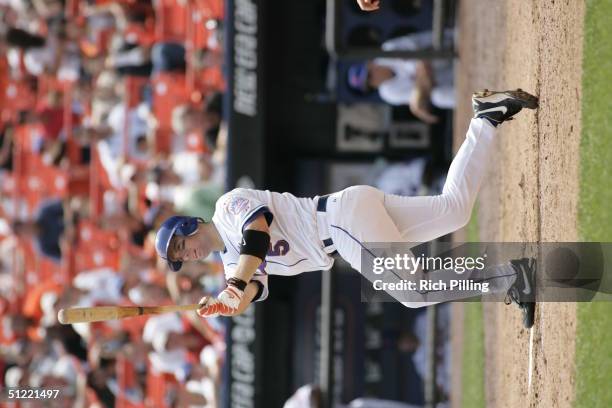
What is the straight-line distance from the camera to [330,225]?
3.29m

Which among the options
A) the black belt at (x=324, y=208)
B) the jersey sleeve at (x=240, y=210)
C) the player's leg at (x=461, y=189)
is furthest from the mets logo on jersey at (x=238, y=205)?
the player's leg at (x=461, y=189)

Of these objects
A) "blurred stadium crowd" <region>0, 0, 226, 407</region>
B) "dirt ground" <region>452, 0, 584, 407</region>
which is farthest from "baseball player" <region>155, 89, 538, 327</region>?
"blurred stadium crowd" <region>0, 0, 226, 407</region>

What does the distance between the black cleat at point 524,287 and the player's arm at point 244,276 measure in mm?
857

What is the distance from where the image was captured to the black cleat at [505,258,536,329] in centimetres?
305

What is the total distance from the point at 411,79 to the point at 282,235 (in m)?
2.87

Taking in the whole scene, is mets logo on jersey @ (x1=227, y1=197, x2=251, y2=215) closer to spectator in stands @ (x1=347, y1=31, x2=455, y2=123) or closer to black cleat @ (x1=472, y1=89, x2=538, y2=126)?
black cleat @ (x1=472, y1=89, x2=538, y2=126)

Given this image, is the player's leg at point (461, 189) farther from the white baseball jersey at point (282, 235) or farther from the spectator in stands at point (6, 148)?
the spectator in stands at point (6, 148)

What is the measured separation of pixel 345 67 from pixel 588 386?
12.8ft

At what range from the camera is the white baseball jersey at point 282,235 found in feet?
10.7

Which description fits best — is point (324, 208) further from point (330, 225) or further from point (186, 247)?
point (186, 247)

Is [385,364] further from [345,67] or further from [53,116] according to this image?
[53,116]

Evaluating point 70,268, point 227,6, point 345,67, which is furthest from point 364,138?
point 70,268

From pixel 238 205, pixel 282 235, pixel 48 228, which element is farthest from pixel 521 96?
pixel 48 228

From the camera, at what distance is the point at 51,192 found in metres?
7.67
